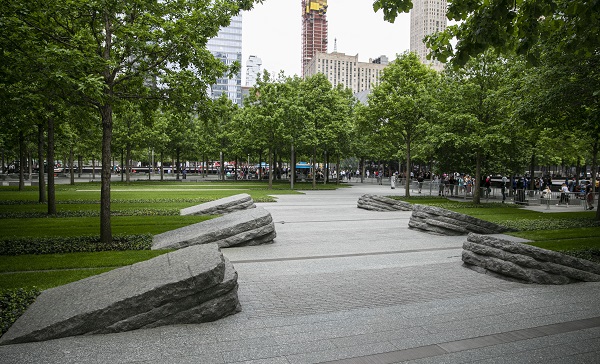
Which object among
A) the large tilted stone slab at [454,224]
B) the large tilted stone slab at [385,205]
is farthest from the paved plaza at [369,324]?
the large tilted stone slab at [385,205]

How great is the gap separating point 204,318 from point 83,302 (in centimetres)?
164

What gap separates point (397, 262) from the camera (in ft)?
32.1

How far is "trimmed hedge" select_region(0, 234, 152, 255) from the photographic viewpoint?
9.94m

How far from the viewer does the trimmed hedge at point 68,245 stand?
9.94 m

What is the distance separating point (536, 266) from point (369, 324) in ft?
14.2

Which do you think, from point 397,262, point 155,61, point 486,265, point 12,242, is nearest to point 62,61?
point 155,61

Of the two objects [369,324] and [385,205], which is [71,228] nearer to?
[369,324]

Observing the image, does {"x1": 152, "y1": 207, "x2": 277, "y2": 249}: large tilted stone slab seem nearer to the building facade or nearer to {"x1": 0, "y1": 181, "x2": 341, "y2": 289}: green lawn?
{"x1": 0, "y1": 181, "x2": 341, "y2": 289}: green lawn

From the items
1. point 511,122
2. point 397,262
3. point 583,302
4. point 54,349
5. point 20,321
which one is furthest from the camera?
point 511,122

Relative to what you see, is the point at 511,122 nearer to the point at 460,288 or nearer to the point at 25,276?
the point at 460,288

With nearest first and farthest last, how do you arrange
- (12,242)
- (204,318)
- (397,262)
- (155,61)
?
(204,318) < (397,262) < (12,242) < (155,61)

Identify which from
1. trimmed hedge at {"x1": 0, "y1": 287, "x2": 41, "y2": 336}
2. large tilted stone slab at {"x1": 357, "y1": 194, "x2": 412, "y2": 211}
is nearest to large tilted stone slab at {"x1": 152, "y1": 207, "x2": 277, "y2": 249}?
trimmed hedge at {"x1": 0, "y1": 287, "x2": 41, "y2": 336}

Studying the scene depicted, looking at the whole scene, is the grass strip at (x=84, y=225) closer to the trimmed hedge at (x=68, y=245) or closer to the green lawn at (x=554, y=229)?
the trimmed hedge at (x=68, y=245)

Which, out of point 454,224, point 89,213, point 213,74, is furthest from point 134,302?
point 89,213
